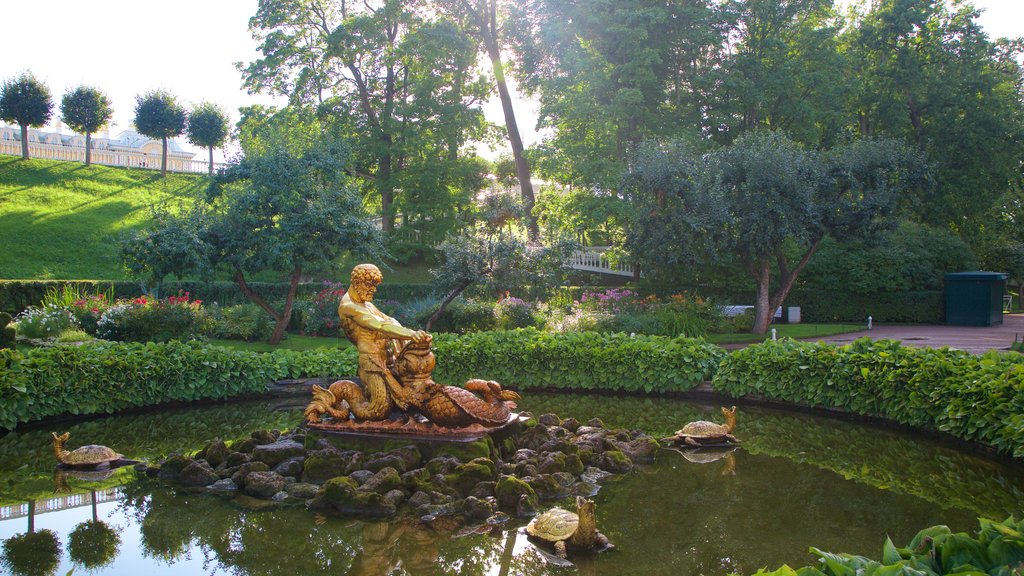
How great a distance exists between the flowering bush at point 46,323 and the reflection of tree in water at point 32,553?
34.1 feet

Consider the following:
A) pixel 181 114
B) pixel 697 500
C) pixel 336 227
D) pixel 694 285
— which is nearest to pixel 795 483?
pixel 697 500

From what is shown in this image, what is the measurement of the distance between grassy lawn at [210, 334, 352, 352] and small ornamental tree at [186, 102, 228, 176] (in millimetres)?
24955

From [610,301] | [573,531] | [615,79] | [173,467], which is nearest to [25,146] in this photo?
[615,79]

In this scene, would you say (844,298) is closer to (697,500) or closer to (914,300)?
(914,300)

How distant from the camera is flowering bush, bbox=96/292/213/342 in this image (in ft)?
48.5

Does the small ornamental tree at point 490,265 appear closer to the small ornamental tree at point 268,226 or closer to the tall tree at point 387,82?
the small ornamental tree at point 268,226

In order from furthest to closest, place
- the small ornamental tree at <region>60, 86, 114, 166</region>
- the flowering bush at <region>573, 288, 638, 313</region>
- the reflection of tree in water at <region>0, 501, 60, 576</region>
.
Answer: the small ornamental tree at <region>60, 86, 114, 166</region>, the flowering bush at <region>573, 288, 638, 313</region>, the reflection of tree in water at <region>0, 501, 60, 576</region>

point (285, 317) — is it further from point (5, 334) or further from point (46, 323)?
point (5, 334)

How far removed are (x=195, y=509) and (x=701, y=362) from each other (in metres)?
8.10

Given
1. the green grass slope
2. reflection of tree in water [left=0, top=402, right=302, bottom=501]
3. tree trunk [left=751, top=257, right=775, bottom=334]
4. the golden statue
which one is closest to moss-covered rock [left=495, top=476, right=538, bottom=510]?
the golden statue

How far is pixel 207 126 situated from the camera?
38844 millimetres

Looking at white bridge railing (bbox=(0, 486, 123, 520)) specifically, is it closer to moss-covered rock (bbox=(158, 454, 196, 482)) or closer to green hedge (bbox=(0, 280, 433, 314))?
moss-covered rock (bbox=(158, 454, 196, 482))

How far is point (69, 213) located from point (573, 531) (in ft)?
103

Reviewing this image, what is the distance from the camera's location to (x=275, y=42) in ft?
91.9
